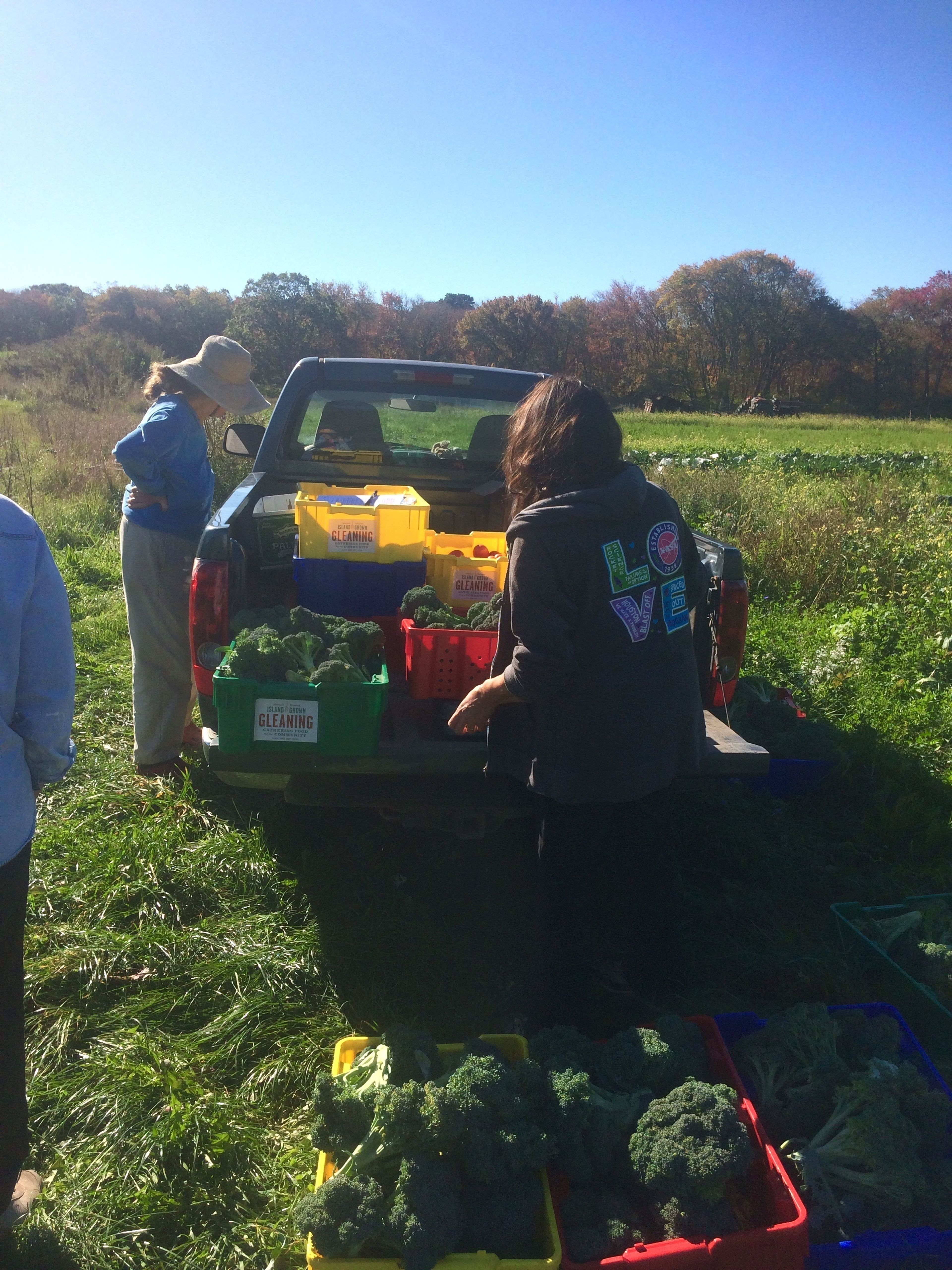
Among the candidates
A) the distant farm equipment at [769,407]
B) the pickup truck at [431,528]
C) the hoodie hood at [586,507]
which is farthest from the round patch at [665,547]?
the distant farm equipment at [769,407]

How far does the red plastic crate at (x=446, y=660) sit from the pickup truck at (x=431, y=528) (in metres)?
0.16

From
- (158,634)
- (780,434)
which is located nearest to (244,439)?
(158,634)

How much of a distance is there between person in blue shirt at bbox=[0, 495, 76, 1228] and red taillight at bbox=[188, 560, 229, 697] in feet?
3.70

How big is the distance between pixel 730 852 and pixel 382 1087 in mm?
2544

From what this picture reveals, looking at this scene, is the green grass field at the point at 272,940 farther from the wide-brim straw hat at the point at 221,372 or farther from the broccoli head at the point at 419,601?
the wide-brim straw hat at the point at 221,372

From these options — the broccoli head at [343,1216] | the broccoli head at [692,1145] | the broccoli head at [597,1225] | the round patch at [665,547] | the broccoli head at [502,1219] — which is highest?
the round patch at [665,547]

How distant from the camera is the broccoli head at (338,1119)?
6.91ft

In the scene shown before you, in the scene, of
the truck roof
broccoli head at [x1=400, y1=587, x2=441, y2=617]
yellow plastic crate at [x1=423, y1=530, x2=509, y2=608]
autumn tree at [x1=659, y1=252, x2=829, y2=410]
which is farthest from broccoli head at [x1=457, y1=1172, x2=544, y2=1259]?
autumn tree at [x1=659, y1=252, x2=829, y2=410]

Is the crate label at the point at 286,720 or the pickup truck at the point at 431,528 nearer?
the crate label at the point at 286,720

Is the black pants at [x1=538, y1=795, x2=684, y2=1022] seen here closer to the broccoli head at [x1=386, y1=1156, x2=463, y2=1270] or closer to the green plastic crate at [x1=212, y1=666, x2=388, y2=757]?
the green plastic crate at [x1=212, y1=666, x2=388, y2=757]

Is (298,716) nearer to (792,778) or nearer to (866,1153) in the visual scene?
(866,1153)

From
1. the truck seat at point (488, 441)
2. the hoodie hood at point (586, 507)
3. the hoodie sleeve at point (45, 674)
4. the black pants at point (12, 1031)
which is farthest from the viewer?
the truck seat at point (488, 441)

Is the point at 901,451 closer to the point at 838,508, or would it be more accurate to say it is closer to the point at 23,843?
the point at 838,508

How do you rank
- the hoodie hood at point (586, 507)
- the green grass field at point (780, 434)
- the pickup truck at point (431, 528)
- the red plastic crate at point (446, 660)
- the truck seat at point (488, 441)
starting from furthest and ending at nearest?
1. the green grass field at point (780, 434)
2. the truck seat at point (488, 441)
3. the red plastic crate at point (446, 660)
4. the pickup truck at point (431, 528)
5. the hoodie hood at point (586, 507)
